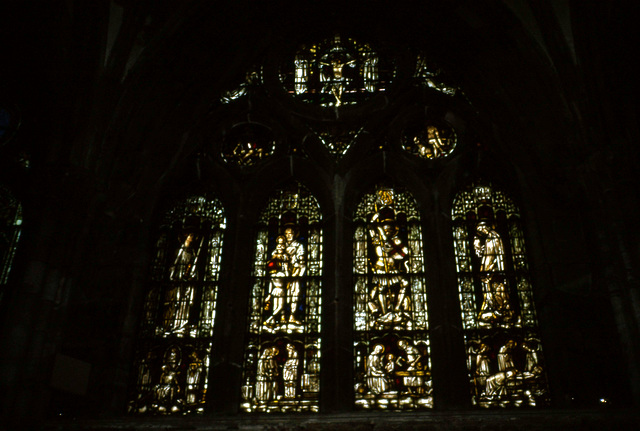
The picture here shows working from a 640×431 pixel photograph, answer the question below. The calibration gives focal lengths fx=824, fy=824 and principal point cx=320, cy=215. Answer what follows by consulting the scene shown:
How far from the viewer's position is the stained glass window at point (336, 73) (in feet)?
37.2

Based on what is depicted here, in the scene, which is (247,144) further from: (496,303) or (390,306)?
(496,303)

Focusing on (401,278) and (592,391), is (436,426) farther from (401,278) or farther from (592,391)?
(401,278)

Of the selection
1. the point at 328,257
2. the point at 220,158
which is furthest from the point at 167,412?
the point at 220,158

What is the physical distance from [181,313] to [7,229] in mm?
2421

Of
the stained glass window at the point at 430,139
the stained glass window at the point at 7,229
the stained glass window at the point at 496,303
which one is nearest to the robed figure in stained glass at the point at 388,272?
the stained glass window at the point at 496,303

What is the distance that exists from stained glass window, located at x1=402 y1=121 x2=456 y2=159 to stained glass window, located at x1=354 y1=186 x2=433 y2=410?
26.4 inches

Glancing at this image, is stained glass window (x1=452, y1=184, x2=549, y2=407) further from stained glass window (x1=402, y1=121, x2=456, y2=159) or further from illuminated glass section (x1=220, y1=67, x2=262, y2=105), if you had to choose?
illuminated glass section (x1=220, y1=67, x2=262, y2=105)

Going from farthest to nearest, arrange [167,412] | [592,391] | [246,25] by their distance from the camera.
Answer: [246,25] < [167,412] < [592,391]

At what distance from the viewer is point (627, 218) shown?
26.7ft

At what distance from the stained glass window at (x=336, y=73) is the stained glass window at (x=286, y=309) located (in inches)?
61.6

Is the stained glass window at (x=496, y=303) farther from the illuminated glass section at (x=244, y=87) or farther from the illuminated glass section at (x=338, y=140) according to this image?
the illuminated glass section at (x=244, y=87)

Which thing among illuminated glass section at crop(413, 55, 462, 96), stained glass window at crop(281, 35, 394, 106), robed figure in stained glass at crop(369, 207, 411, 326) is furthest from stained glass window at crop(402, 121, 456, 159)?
robed figure in stained glass at crop(369, 207, 411, 326)

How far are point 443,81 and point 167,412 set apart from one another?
18.7 feet

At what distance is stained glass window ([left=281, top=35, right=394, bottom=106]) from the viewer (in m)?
11.3
